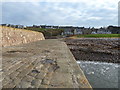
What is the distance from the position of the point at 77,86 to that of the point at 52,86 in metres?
0.39

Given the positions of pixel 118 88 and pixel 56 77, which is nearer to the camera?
pixel 56 77

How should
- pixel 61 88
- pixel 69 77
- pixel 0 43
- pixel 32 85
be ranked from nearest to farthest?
→ pixel 61 88, pixel 32 85, pixel 69 77, pixel 0 43

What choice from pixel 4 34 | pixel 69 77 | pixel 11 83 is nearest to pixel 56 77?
pixel 69 77

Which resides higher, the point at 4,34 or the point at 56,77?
the point at 4,34

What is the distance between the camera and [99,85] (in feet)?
18.4

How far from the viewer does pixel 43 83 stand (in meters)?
2.09

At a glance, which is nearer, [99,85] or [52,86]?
[52,86]

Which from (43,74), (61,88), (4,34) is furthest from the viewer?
(4,34)

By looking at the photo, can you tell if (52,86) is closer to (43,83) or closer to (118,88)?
(43,83)

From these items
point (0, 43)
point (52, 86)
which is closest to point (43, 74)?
point (52, 86)

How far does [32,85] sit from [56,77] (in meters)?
0.50

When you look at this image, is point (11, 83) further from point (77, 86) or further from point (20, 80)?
point (77, 86)

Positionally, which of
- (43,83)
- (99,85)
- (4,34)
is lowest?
(99,85)

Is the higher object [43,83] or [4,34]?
[4,34]
